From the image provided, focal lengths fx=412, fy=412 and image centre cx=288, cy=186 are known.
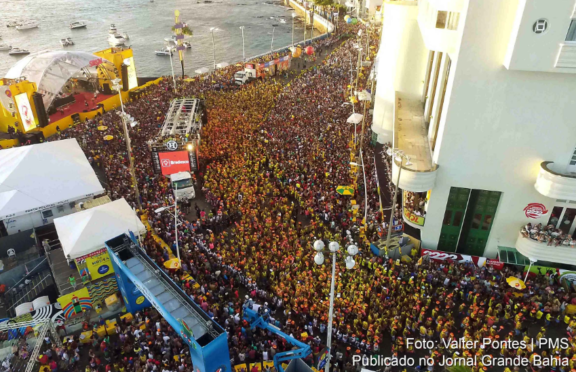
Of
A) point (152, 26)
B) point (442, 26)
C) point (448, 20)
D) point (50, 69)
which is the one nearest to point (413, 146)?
point (448, 20)

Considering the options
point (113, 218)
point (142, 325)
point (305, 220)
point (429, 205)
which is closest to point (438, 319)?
point (429, 205)

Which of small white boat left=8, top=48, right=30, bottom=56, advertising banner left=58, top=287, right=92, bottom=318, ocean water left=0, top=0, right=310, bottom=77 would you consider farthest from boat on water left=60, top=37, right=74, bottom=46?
advertising banner left=58, top=287, right=92, bottom=318

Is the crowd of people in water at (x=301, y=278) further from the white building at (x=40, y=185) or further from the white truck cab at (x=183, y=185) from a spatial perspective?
the white building at (x=40, y=185)

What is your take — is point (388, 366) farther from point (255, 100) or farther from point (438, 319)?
point (255, 100)

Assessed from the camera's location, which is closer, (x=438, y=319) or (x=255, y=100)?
(x=438, y=319)

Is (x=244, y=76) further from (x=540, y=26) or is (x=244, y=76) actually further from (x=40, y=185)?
(x=540, y=26)
